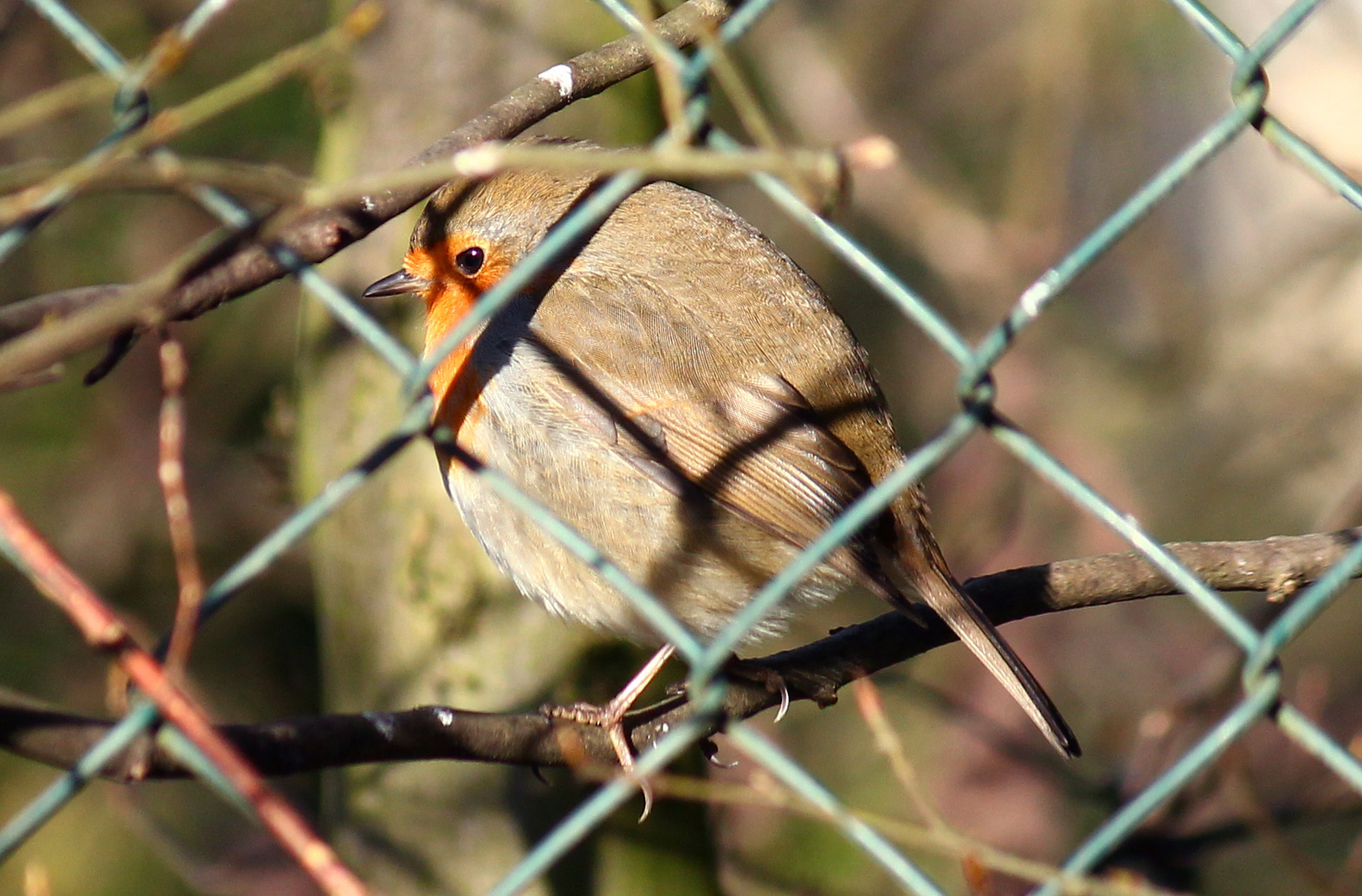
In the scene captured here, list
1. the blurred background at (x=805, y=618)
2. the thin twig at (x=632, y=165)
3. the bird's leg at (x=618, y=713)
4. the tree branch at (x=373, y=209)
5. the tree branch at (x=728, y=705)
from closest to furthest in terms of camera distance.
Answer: the thin twig at (x=632, y=165), the tree branch at (x=728, y=705), the tree branch at (x=373, y=209), the bird's leg at (x=618, y=713), the blurred background at (x=805, y=618)

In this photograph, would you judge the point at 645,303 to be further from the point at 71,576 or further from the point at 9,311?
the point at 71,576

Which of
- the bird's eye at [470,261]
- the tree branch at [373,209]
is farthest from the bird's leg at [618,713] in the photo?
the tree branch at [373,209]

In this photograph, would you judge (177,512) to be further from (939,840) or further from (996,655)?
(996,655)

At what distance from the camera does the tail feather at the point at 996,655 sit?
97.0 inches

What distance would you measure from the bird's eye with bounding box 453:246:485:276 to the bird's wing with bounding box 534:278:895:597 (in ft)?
1.10

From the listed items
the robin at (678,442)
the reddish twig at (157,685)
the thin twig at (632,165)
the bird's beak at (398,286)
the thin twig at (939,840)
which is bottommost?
Answer: the reddish twig at (157,685)

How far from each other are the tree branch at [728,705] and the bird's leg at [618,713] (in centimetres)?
5

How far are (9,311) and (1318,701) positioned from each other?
3695mm

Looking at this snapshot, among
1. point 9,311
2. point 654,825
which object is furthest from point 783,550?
point 9,311

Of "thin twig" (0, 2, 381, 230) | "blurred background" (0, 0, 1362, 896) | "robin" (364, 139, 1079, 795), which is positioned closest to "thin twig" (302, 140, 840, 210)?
"thin twig" (0, 2, 381, 230)

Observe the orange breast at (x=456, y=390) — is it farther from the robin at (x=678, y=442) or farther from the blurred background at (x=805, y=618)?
the blurred background at (x=805, y=618)

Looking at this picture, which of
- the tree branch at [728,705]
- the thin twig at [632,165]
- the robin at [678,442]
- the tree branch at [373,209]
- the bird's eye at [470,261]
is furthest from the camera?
the bird's eye at [470,261]

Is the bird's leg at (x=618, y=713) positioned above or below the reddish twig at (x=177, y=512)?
above

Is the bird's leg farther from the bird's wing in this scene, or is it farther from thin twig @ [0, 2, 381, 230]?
thin twig @ [0, 2, 381, 230]
